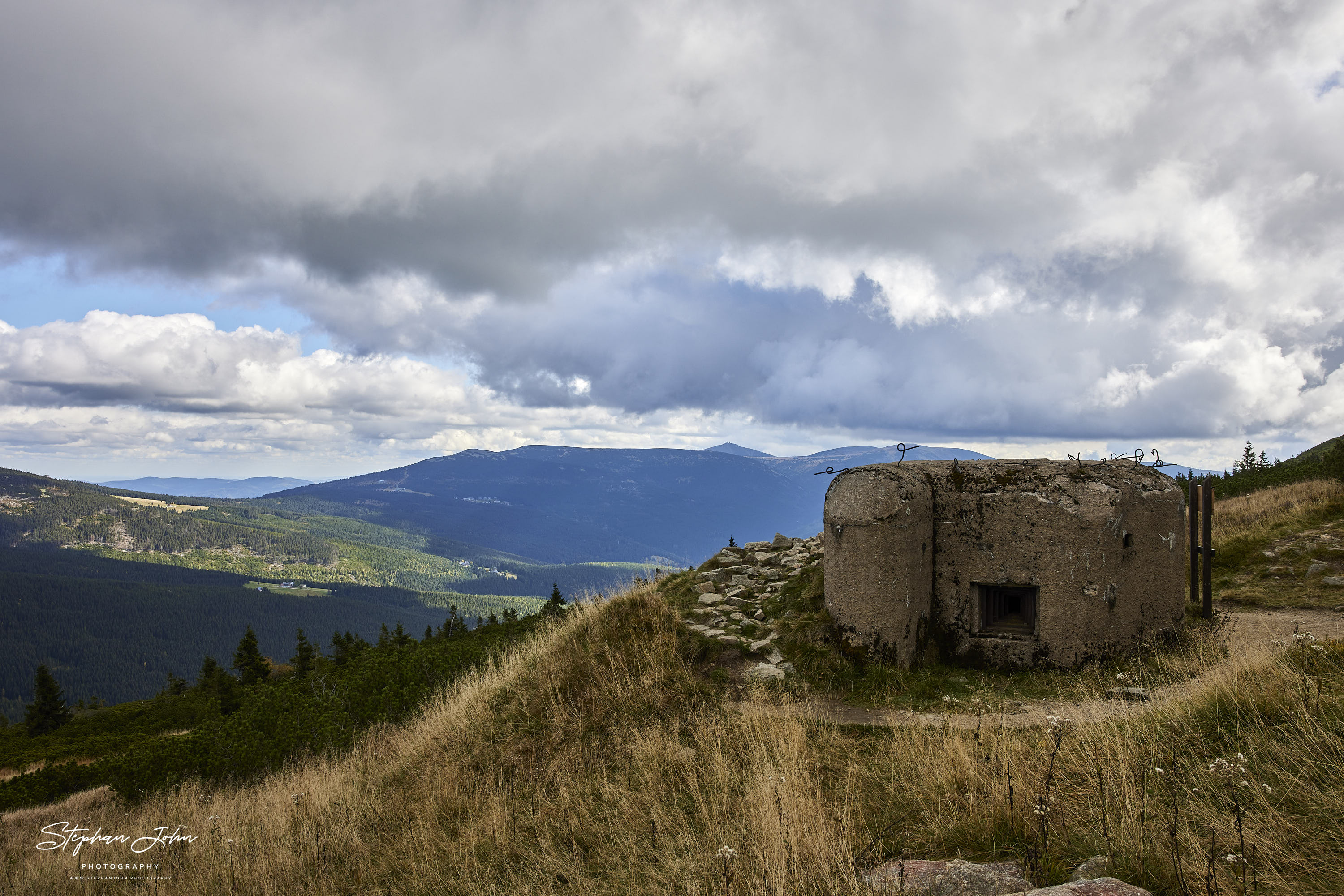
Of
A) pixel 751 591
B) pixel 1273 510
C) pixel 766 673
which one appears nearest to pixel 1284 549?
pixel 1273 510

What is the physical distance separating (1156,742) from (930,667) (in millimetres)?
4027

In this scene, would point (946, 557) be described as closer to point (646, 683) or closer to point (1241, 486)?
point (646, 683)

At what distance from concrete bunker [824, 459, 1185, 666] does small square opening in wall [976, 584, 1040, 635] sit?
32 mm

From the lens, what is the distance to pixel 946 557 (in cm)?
889

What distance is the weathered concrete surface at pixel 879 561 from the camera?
816 cm

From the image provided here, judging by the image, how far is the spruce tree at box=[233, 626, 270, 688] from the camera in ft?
162

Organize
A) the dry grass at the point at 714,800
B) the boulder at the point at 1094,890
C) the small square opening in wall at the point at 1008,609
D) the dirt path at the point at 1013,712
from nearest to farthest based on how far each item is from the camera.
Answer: the boulder at the point at 1094,890 → the dry grass at the point at 714,800 → the dirt path at the point at 1013,712 → the small square opening in wall at the point at 1008,609

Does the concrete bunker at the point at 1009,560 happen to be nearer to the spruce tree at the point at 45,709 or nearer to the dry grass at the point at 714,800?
the dry grass at the point at 714,800

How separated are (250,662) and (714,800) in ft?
190

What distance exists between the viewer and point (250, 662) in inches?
2012

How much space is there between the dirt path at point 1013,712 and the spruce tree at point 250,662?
5278 cm

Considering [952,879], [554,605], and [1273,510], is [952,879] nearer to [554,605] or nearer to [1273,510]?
[1273,510]

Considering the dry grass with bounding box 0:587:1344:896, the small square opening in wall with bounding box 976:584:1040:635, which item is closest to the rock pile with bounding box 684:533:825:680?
the dry grass with bounding box 0:587:1344:896
